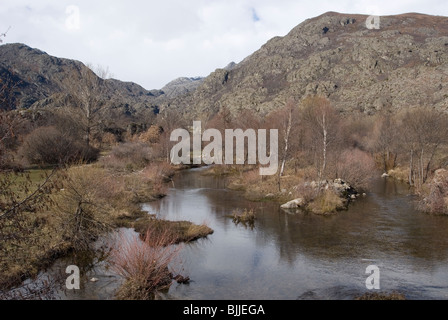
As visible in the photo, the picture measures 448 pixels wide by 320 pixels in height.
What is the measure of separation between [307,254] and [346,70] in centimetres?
11497

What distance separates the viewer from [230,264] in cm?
1480

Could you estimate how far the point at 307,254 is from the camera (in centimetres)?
1606

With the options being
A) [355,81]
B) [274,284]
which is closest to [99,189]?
[274,284]

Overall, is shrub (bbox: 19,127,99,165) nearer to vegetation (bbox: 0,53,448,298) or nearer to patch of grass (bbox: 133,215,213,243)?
vegetation (bbox: 0,53,448,298)

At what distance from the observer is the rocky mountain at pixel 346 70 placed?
290 ft

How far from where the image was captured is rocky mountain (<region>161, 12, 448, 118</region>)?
290ft

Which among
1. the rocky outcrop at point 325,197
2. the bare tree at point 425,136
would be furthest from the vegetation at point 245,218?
the bare tree at point 425,136

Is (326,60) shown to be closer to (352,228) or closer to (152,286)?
(352,228)

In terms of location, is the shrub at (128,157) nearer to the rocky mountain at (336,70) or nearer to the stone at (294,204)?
the rocky mountain at (336,70)

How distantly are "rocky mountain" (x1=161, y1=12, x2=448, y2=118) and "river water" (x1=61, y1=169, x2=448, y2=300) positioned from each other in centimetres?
5770

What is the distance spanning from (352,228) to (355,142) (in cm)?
3649

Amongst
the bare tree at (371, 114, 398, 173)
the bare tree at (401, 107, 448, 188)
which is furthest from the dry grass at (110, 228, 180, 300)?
the bare tree at (371, 114, 398, 173)

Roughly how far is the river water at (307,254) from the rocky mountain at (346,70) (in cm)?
5770

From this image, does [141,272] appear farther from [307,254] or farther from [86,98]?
[86,98]
